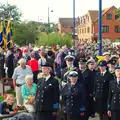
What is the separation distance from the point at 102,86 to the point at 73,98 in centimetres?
127

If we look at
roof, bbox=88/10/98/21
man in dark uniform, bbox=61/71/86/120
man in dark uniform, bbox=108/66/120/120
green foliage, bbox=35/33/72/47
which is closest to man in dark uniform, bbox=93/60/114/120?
man in dark uniform, bbox=108/66/120/120

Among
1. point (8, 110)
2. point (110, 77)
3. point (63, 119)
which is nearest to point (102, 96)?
point (110, 77)

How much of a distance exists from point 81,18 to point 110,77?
314 ft

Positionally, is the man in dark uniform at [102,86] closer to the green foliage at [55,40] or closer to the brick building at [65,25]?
the green foliage at [55,40]

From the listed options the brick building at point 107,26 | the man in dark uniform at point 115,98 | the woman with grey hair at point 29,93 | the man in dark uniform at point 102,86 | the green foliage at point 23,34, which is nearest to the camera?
the man in dark uniform at point 115,98

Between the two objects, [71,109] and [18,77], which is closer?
[71,109]

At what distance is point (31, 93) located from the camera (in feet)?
28.8

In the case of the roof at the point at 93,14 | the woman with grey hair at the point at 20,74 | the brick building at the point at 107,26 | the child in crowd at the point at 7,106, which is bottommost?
the child in crowd at the point at 7,106

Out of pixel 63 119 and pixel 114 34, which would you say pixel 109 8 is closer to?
pixel 114 34

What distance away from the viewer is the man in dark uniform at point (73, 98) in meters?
7.73

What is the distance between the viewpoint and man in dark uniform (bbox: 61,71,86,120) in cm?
773

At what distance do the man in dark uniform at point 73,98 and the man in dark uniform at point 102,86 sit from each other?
3.53 ft

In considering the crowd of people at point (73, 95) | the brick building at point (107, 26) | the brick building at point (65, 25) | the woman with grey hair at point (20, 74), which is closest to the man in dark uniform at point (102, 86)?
the crowd of people at point (73, 95)

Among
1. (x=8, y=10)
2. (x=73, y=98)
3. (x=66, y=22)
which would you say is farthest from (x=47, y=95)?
(x=66, y=22)
